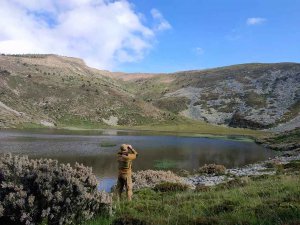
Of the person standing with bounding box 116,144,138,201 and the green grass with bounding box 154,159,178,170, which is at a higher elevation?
the person standing with bounding box 116,144,138,201

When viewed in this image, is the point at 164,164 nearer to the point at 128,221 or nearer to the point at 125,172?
the point at 125,172

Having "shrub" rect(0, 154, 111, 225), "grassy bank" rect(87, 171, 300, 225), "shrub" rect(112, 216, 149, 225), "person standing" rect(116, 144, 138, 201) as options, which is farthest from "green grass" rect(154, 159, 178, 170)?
"shrub" rect(112, 216, 149, 225)

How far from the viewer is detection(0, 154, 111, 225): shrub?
990cm

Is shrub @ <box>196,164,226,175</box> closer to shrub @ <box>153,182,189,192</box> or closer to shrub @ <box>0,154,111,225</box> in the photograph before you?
shrub @ <box>153,182,189,192</box>

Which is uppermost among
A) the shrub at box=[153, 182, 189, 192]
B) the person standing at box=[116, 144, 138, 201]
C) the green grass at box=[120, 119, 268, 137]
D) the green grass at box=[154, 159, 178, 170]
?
the person standing at box=[116, 144, 138, 201]

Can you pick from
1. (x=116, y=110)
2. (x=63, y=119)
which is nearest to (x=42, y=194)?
(x=63, y=119)

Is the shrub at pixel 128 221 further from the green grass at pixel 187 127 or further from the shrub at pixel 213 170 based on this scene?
the green grass at pixel 187 127

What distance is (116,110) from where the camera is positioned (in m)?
198

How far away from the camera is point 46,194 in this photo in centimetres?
1013

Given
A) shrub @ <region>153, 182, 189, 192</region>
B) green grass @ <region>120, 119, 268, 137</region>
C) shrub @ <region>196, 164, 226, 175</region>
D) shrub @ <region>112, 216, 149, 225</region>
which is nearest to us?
shrub @ <region>112, 216, 149, 225</region>

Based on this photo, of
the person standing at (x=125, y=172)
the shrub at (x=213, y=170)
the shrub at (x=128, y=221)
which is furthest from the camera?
the shrub at (x=213, y=170)

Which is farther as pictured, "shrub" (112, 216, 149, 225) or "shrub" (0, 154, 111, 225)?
"shrub" (0, 154, 111, 225)

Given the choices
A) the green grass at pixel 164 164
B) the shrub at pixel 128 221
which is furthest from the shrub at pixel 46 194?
the green grass at pixel 164 164

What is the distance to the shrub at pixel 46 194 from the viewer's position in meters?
9.90
